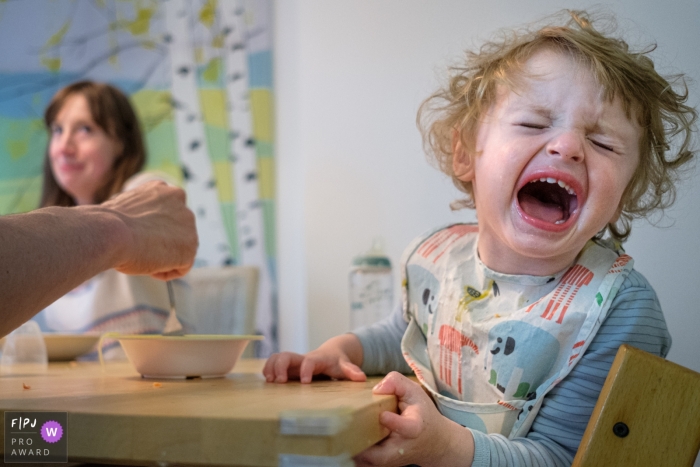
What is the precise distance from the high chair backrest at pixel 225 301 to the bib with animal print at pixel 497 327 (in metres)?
0.96

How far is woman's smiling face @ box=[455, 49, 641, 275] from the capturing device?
2.93 feet

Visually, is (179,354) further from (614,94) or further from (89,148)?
(89,148)

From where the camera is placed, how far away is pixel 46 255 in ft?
2.09

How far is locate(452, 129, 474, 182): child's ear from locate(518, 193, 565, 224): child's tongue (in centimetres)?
A: 12

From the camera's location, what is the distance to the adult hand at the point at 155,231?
84 cm

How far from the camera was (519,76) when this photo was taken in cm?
97

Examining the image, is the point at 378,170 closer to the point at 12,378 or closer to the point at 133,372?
the point at 133,372

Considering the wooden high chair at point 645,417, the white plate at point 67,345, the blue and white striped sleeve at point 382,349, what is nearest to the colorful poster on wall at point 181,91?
the white plate at point 67,345

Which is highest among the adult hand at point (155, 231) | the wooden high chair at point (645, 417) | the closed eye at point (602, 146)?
the closed eye at point (602, 146)

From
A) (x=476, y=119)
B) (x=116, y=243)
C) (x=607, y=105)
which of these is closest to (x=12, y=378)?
(x=116, y=243)

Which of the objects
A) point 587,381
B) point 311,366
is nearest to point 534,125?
point 587,381

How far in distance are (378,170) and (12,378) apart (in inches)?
45.5

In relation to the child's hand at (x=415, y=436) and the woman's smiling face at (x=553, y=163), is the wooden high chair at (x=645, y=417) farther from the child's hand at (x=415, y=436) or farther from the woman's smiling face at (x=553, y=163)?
the woman's smiling face at (x=553, y=163)

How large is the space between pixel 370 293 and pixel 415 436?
1.23 metres
